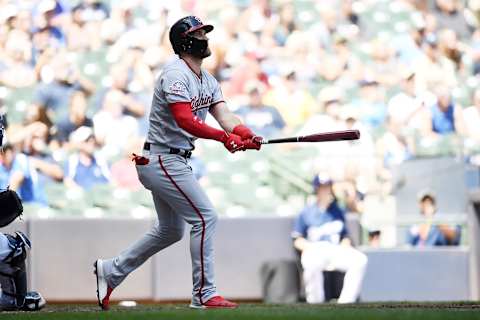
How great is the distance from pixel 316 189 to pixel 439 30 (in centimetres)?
404

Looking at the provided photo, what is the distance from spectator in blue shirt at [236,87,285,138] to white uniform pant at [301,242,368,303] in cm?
268

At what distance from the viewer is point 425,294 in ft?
34.4

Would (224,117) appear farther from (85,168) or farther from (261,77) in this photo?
(261,77)

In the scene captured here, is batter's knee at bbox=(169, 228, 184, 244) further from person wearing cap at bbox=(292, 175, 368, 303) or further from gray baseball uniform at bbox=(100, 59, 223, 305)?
person wearing cap at bbox=(292, 175, 368, 303)

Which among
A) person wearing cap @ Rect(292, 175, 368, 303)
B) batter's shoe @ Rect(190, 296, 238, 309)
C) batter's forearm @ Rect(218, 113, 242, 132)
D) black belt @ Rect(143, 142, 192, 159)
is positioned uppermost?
batter's forearm @ Rect(218, 113, 242, 132)

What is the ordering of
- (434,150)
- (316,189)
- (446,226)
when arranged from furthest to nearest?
(434,150)
(446,226)
(316,189)

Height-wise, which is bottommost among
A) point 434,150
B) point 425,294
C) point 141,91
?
point 425,294

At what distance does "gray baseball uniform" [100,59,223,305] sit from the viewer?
6.57 m

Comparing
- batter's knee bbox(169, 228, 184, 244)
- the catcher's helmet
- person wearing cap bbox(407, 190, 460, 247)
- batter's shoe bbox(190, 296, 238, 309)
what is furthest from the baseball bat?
person wearing cap bbox(407, 190, 460, 247)

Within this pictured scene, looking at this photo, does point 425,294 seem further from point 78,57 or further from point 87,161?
point 78,57

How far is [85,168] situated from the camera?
12062 millimetres

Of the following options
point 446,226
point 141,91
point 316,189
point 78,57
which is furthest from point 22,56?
point 446,226

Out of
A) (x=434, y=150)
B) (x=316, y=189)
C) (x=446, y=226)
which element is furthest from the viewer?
(x=434, y=150)

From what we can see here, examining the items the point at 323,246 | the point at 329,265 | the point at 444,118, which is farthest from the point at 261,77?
the point at 329,265
